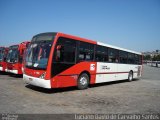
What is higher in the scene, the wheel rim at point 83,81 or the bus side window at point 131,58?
the bus side window at point 131,58

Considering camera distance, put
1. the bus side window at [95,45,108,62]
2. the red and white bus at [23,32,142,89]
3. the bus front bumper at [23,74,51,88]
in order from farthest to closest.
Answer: the bus side window at [95,45,108,62] → the red and white bus at [23,32,142,89] → the bus front bumper at [23,74,51,88]

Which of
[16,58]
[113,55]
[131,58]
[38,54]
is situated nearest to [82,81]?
[38,54]

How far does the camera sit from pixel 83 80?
11.4 metres

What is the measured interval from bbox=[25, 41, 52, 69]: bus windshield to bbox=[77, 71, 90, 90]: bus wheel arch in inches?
99.6

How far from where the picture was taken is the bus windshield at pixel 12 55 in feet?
52.8

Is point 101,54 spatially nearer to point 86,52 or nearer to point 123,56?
point 86,52

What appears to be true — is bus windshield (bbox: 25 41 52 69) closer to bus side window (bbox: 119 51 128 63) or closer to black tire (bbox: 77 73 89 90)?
black tire (bbox: 77 73 89 90)

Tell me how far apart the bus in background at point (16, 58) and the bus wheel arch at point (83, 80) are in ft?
21.2

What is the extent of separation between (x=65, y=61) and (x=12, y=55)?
8.29 meters

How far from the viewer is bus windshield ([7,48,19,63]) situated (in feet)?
52.8

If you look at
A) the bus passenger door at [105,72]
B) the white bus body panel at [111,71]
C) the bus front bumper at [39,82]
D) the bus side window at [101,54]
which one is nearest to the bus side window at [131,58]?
the white bus body panel at [111,71]

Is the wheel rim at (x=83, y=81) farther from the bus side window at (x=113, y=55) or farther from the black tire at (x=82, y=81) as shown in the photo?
the bus side window at (x=113, y=55)

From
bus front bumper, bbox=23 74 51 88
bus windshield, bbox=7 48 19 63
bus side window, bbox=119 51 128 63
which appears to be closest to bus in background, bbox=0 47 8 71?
bus windshield, bbox=7 48 19 63

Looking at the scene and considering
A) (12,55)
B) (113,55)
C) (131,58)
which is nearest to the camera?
(113,55)
